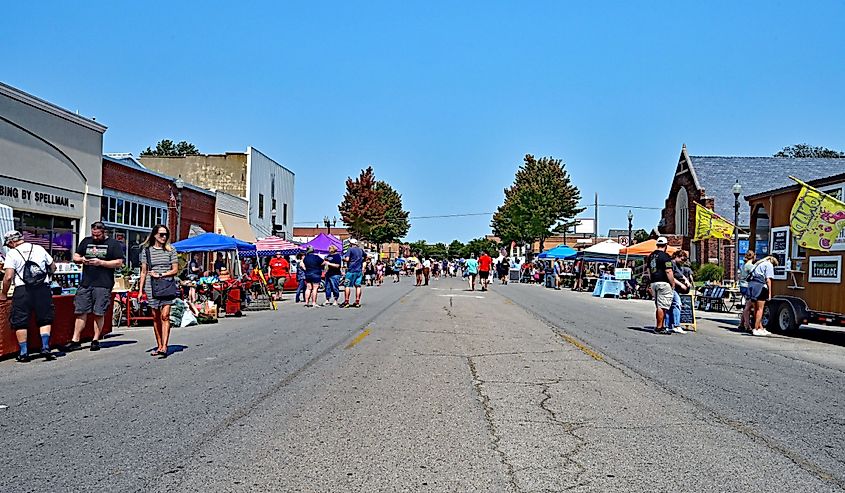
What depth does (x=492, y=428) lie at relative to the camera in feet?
22.2

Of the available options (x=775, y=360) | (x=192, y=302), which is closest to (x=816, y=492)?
(x=775, y=360)

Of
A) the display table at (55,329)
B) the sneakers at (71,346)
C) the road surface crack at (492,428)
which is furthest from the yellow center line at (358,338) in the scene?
the sneakers at (71,346)

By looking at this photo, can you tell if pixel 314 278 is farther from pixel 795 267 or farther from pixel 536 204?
pixel 536 204

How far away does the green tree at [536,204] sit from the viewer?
246 feet

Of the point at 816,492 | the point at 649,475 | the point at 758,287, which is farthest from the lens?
the point at 758,287

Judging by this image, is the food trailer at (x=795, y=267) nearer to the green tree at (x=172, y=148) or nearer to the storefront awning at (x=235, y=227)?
the storefront awning at (x=235, y=227)

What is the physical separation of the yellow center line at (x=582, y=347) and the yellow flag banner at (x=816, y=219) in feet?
16.5

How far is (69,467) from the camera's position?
5.53 meters

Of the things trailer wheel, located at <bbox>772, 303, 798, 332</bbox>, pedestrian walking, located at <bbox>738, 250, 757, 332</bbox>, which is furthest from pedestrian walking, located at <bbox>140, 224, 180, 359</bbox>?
trailer wheel, located at <bbox>772, 303, 798, 332</bbox>

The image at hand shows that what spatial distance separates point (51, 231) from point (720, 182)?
4202 cm

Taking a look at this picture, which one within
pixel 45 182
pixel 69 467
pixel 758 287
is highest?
pixel 45 182

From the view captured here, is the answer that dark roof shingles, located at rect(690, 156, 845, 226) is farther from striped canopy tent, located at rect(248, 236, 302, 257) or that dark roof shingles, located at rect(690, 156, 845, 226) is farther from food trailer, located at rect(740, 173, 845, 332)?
food trailer, located at rect(740, 173, 845, 332)

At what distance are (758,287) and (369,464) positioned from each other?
12.8m

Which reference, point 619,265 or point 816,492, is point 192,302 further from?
point 619,265
